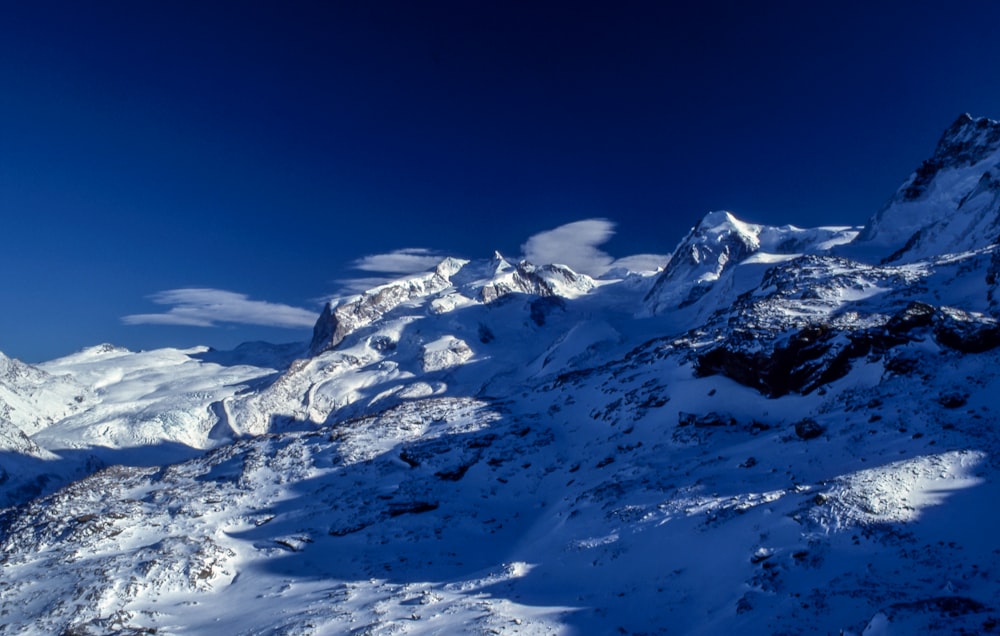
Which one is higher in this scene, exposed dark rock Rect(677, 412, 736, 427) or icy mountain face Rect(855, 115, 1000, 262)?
icy mountain face Rect(855, 115, 1000, 262)

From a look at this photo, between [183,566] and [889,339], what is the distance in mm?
36793

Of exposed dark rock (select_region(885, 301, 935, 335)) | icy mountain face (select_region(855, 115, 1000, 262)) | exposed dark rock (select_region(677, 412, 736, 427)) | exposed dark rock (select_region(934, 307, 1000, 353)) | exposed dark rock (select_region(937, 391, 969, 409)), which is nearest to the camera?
exposed dark rock (select_region(937, 391, 969, 409))

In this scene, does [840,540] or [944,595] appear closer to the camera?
[944,595]

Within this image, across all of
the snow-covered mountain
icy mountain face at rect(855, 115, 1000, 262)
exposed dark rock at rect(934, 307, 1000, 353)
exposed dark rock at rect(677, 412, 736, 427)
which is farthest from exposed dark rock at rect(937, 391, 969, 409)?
icy mountain face at rect(855, 115, 1000, 262)

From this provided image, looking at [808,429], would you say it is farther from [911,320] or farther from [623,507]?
[911,320]

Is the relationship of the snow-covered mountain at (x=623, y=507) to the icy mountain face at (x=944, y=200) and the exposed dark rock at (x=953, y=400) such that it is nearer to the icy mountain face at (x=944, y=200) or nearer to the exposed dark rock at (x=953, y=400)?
the exposed dark rock at (x=953, y=400)

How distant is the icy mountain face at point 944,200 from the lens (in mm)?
81562

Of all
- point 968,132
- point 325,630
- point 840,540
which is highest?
point 968,132

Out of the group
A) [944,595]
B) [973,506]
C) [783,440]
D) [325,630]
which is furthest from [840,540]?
[325,630]

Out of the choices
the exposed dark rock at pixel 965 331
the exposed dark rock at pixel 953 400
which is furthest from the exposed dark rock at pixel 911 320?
the exposed dark rock at pixel 953 400

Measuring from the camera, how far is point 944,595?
12.7 m

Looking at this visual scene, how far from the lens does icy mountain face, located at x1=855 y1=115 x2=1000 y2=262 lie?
8156 cm

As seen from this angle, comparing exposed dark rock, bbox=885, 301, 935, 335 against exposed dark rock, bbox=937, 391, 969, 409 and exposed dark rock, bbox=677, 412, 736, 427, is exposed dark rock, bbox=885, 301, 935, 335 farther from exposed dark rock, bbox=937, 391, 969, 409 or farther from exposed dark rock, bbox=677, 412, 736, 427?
exposed dark rock, bbox=677, 412, 736, 427

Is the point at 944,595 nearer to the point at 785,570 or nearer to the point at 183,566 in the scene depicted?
the point at 785,570
